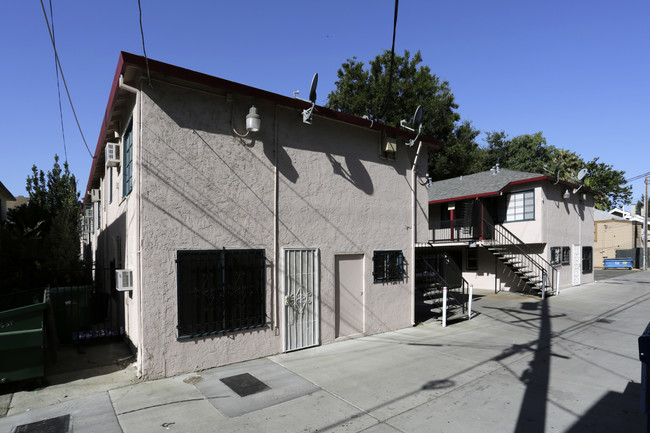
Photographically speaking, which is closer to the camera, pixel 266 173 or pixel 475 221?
pixel 266 173

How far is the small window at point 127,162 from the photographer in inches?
289

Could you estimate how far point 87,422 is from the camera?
4637 mm

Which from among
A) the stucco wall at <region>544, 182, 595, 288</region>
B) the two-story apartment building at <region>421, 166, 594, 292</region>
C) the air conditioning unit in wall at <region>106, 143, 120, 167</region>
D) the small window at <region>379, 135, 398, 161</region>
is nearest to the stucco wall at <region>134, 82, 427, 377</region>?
the small window at <region>379, 135, 398, 161</region>

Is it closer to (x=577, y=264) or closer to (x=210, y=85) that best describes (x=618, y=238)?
(x=577, y=264)

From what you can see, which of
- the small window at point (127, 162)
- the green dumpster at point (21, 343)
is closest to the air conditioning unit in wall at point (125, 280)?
the green dumpster at point (21, 343)

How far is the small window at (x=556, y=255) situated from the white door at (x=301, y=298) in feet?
47.3

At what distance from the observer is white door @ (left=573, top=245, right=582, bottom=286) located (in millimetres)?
19328

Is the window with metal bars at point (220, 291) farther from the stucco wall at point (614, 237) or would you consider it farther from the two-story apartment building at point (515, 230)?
the stucco wall at point (614, 237)

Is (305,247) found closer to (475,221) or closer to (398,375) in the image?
(398,375)

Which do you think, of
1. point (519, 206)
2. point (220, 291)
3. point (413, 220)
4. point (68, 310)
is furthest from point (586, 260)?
point (68, 310)

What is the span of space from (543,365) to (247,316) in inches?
223

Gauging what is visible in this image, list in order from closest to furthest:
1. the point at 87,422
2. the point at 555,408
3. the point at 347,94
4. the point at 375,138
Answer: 1. the point at 87,422
2. the point at 555,408
3. the point at 375,138
4. the point at 347,94

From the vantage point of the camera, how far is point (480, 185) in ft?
62.6

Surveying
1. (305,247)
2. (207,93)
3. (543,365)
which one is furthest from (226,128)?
(543,365)
